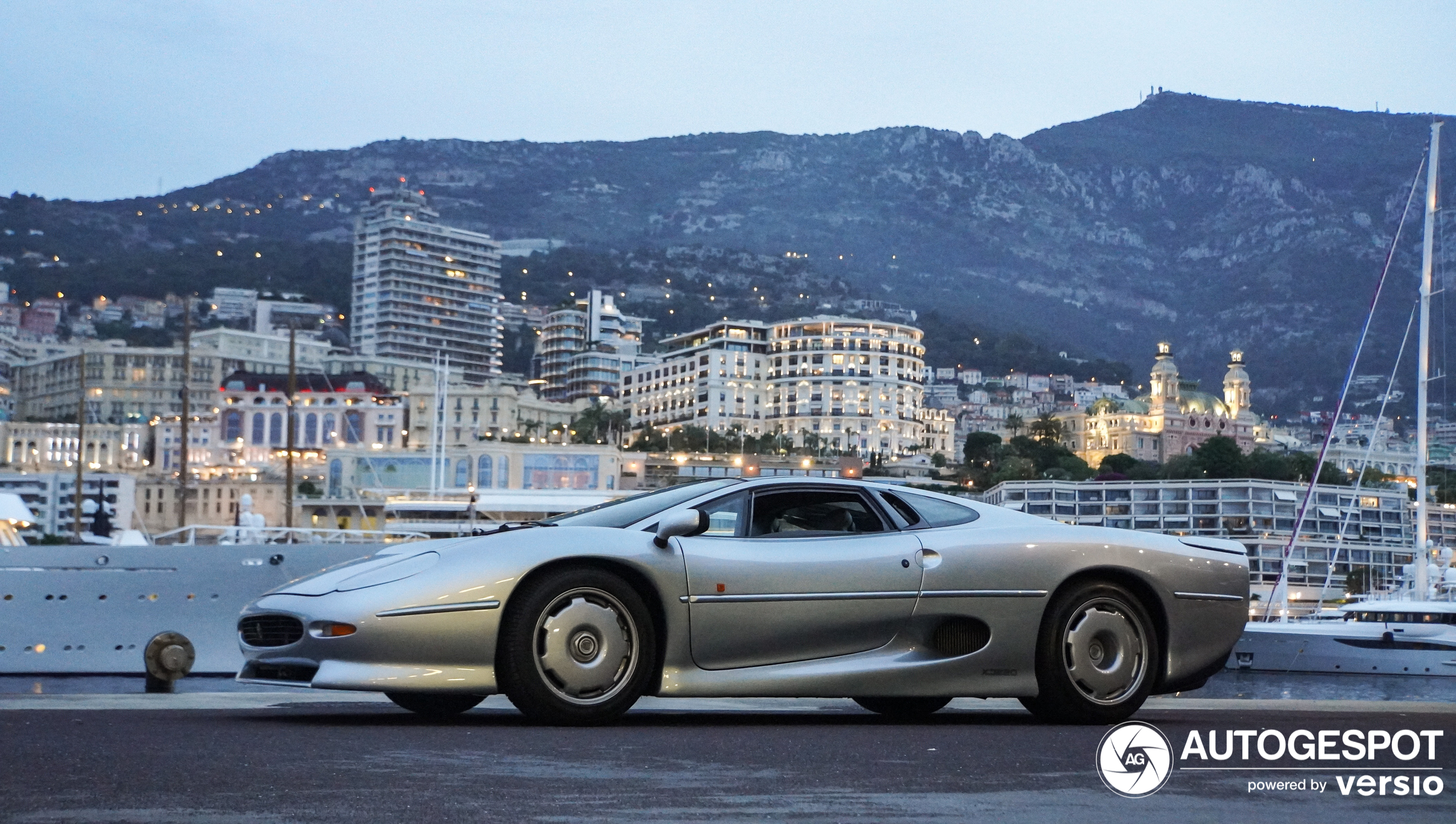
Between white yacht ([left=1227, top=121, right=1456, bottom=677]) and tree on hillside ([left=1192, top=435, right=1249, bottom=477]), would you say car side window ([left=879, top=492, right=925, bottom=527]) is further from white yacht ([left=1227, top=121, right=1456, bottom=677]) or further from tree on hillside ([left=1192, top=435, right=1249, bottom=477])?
tree on hillside ([left=1192, top=435, right=1249, bottom=477])

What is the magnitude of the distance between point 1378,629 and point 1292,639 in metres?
3.07

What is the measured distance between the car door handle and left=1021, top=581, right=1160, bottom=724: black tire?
63 cm

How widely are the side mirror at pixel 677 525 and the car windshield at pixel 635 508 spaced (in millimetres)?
238

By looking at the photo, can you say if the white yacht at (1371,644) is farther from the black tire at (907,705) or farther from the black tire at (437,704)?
the black tire at (437,704)

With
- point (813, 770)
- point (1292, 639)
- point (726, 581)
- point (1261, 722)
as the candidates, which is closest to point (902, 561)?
point (726, 581)

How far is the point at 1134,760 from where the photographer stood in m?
5.23

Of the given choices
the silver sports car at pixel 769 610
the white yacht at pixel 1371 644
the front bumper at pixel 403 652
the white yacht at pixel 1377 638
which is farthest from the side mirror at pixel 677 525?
the white yacht at pixel 1371 644

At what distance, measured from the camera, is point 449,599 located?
6895mm

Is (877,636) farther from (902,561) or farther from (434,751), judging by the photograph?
(434,751)

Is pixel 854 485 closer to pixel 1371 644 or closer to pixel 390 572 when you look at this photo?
pixel 390 572

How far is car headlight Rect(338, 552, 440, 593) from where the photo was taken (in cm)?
701
